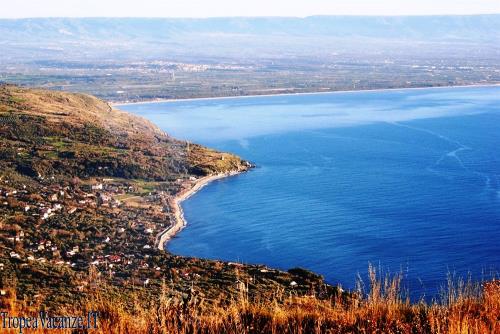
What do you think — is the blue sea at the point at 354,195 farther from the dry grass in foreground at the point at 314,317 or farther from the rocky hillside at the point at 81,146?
the rocky hillside at the point at 81,146

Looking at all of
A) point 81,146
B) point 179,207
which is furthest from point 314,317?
point 81,146

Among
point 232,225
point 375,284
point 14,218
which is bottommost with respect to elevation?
point 232,225

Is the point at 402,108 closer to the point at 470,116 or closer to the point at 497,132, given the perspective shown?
the point at 470,116

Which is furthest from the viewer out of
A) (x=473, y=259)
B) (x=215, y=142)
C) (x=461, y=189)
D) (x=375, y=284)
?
(x=215, y=142)

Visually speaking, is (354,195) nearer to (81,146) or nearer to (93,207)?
(93,207)

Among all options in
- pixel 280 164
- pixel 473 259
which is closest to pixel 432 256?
pixel 473 259

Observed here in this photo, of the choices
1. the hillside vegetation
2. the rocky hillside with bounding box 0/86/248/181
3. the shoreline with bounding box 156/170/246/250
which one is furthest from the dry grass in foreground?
the rocky hillside with bounding box 0/86/248/181

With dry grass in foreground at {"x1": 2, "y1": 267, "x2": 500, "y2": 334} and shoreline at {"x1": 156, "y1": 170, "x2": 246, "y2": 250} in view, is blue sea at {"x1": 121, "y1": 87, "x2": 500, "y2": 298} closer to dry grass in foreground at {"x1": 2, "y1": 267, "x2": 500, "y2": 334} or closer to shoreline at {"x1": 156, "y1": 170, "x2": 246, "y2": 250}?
shoreline at {"x1": 156, "y1": 170, "x2": 246, "y2": 250}

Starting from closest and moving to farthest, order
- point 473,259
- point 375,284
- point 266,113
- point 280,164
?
1. point 375,284
2. point 473,259
3. point 280,164
4. point 266,113
